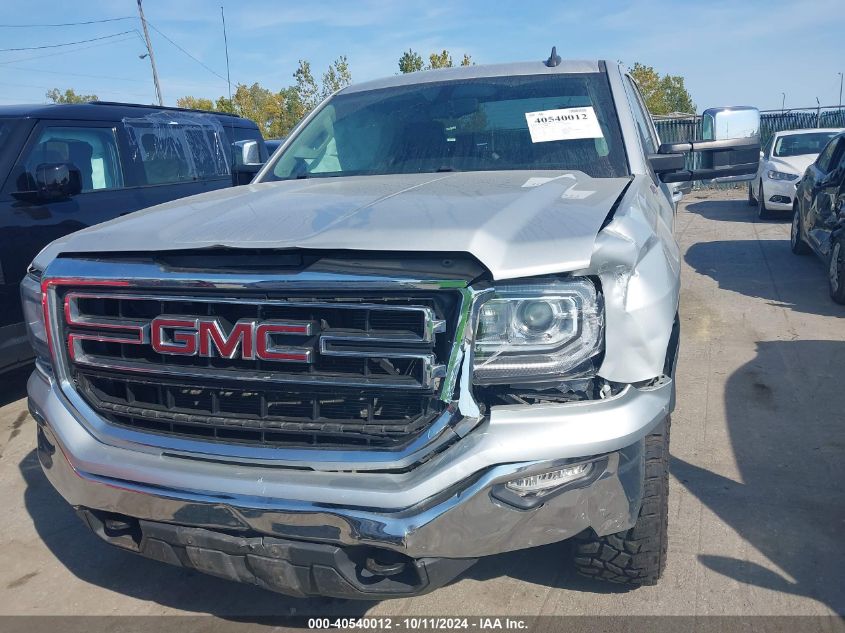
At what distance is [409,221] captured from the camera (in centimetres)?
225

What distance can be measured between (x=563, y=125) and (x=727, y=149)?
2.41ft

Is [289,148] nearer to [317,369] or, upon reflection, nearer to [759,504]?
[317,369]

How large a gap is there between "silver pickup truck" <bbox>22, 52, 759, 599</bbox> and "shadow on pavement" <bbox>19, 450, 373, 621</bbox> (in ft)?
1.77

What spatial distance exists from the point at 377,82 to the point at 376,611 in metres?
2.82

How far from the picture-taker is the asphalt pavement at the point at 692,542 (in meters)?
2.74

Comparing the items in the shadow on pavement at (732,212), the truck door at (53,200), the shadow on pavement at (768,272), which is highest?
the truck door at (53,200)

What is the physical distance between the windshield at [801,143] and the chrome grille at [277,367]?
44.2 ft

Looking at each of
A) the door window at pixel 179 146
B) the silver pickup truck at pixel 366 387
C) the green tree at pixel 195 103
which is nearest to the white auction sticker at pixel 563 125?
the silver pickup truck at pixel 366 387

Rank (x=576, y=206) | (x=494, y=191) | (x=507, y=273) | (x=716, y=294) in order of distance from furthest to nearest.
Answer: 1. (x=716, y=294)
2. (x=494, y=191)
3. (x=576, y=206)
4. (x=507, y=273)

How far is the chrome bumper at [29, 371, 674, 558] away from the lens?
2.04 meters

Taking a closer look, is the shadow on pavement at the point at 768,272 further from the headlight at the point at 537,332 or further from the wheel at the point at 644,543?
the headlight at the point at 537,332

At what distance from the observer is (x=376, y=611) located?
108 inches

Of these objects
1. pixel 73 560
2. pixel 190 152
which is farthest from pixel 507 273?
pixel 190 152

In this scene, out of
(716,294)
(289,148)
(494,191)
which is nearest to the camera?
(494,191)
